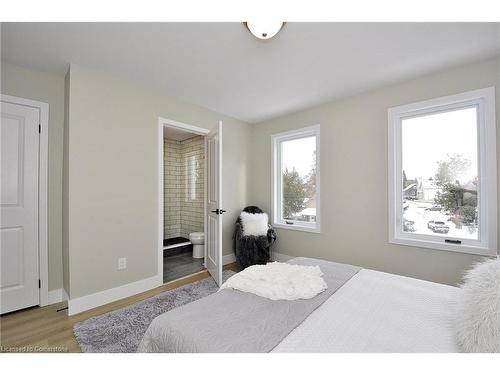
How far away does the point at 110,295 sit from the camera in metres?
2.36

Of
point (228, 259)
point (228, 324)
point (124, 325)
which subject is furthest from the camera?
point (228, 259)

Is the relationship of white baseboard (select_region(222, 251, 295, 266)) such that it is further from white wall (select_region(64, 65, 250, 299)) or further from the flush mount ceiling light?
the flush mount ceiling light

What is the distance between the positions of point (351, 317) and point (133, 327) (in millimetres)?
1795

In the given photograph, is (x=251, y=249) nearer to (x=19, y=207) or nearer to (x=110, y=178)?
(x=110, y=178)

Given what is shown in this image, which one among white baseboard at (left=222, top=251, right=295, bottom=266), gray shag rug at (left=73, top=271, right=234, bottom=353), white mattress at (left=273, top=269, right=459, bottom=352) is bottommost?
gray shag rug at (left=73, top=271, right=234, bottom=353)

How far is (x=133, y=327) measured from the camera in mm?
1890

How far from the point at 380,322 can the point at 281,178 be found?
2911 millimetres

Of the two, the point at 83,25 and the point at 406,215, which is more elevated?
the point at 83,25

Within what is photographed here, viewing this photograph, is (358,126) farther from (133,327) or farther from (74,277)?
(74,277)

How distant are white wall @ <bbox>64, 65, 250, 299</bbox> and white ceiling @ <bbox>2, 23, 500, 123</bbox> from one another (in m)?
0.25

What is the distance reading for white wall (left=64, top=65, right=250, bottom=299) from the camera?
2.18 metres

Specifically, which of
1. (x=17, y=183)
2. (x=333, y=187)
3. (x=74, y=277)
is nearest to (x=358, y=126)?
(x=333, y=187)

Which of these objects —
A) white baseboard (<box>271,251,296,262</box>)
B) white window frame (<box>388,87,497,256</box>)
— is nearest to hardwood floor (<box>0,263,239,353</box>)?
white baseboard (<box>271,251,296,262</box>)

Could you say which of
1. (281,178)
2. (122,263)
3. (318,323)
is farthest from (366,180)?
(122,263)
